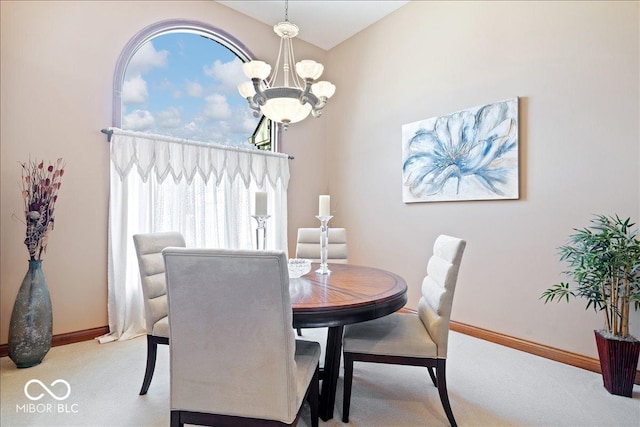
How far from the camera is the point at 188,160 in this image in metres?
3.16

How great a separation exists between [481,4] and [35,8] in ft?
12.2

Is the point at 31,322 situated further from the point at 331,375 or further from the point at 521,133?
the point at 521,133

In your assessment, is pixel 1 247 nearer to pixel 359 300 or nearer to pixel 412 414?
pixel 359 300

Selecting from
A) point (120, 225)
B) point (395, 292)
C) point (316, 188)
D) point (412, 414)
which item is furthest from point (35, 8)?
point (412, 414)

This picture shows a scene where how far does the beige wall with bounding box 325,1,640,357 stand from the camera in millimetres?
2242

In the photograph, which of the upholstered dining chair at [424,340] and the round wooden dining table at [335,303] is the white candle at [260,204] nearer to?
the round wooden dining table at [335,303]

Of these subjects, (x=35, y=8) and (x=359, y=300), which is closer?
(x=359, y=300)

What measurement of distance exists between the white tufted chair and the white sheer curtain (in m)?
0.83

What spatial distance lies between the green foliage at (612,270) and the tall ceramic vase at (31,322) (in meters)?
3.64

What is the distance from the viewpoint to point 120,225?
111 inches

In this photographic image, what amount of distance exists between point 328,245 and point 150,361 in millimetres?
1626

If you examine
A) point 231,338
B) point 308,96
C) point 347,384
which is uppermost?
point 308,96

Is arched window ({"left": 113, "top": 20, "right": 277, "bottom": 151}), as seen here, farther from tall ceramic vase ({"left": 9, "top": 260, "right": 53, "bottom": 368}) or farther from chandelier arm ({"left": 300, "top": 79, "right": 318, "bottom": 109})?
chandelier arm ({"left": 300, "top": 79, "right": 318, "bottom": 109})

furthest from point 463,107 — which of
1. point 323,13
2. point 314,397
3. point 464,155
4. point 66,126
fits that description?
point 66,126
